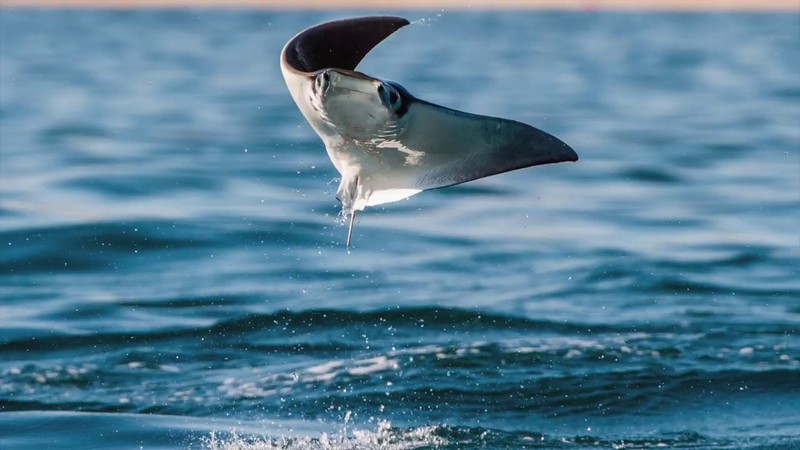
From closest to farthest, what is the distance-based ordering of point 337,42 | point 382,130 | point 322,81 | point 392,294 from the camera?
point 322,81 < point 382,130 < point 337,42 < point 392,294

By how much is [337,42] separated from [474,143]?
29.3 inches

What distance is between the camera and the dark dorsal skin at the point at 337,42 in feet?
16.9

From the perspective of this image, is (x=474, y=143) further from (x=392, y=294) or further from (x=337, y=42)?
(x=392, y=294)

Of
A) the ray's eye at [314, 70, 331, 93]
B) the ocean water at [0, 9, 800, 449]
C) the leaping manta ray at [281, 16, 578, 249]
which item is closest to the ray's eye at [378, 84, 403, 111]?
the leaping manta ray at [281, 16, 578, 249]

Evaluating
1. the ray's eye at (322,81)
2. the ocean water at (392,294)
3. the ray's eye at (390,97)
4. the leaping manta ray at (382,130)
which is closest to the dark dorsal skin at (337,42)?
the leaping manta ray at (382,130)

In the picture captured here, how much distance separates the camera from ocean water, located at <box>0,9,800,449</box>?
6301 mm

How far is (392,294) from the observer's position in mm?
8992

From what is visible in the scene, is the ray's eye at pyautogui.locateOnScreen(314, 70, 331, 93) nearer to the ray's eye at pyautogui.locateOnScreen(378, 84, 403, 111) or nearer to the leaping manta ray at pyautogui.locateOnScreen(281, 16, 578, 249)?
the leaping manta ray at pyautogui.locateOnScreen(281, 16, 578, 249)

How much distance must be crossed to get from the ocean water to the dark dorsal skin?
67.4 inches

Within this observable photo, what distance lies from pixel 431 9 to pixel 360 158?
10599 cm

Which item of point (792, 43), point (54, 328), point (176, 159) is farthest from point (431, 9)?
point (54, 328)

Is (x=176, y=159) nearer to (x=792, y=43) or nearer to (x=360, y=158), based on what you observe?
(x=360, y=158)

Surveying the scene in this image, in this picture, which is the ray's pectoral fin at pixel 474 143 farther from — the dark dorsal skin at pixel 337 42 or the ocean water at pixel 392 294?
the ocean water at pixel 392 294

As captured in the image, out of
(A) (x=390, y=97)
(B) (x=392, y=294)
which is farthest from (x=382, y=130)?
(B) (x=392, y=294)
